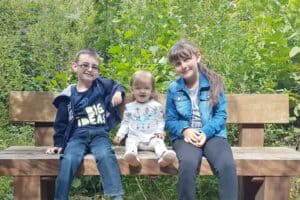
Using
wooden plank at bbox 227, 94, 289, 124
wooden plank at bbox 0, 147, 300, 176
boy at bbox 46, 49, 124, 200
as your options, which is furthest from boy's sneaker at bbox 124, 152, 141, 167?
A: wooden plank at bbox 227, 94, 289, 124

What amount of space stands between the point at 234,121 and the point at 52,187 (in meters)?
1.56

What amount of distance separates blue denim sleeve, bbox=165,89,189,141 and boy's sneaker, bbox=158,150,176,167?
283 millimetres

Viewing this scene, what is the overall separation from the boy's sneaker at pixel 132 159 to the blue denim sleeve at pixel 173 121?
15.7 inches

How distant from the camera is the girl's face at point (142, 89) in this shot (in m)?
4.05

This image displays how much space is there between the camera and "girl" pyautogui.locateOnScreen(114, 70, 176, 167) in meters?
3.98

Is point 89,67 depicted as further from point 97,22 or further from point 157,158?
point 97,22

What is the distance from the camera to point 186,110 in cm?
394

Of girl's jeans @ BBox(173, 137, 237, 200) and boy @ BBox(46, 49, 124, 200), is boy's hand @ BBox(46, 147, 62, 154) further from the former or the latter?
girl's jeans @ BBox(173, 137, 237, 200)

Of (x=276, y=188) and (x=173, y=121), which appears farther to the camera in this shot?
(x=173, y=121)

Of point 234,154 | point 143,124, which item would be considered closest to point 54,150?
point 143,124

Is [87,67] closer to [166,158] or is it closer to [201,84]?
[201,84]

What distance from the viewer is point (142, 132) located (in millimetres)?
4008

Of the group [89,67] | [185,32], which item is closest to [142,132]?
[89,67]

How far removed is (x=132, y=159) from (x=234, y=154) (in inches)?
31.6
